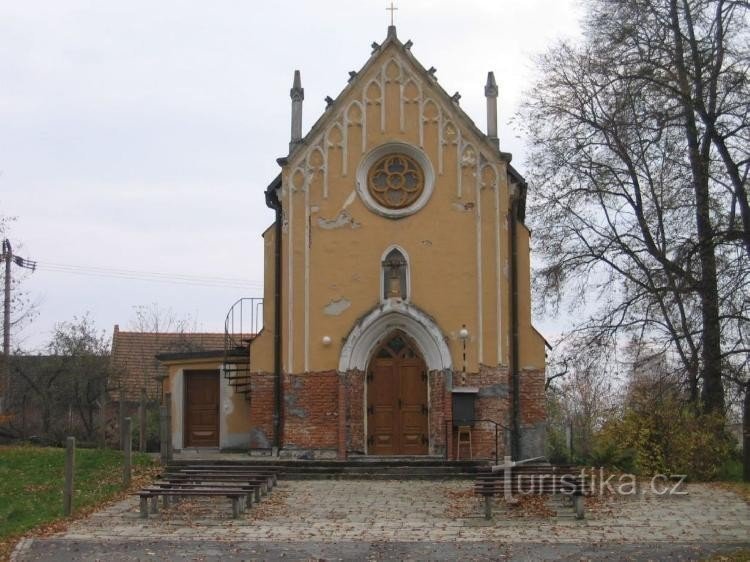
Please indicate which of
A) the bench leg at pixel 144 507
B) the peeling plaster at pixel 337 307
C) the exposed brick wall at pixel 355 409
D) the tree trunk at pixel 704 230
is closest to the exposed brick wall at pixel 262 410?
the exposed brick wall at pixel 355 409

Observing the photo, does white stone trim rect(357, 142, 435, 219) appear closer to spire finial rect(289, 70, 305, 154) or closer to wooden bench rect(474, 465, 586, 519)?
spire finial rect(289, 70, 305, 154)

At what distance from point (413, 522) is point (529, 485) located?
2.36 metres

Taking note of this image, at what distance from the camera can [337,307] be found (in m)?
23.2

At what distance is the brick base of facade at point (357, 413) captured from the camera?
22438mm

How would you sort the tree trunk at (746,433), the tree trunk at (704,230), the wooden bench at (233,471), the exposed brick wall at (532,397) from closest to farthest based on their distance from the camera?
the tree trunk at (704,230), the wooden bench at (233,471), the tree trunk at (746,433), the exposed brick wall at (532,397)

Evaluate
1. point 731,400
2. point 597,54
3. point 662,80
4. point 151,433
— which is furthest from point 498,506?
point 151,433

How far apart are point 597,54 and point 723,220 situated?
4954mm

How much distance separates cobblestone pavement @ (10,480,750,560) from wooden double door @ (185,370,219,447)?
26.2 feet

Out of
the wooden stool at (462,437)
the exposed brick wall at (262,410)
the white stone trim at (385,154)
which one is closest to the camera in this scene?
the wooden stool at (462,437)

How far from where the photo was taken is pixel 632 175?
25.0m

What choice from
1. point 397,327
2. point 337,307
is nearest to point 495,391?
point 397,327

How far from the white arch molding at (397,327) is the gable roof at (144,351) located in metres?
18.0

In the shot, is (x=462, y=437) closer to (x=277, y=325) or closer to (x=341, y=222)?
(x=277, y=325)

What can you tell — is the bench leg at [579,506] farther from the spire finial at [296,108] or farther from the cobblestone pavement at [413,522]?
the spire finial at [296,108]
